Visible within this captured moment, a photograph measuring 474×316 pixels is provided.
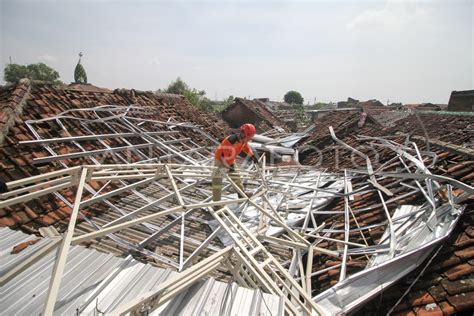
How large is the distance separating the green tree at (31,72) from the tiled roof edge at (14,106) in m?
46.6

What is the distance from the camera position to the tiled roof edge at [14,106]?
15.1 feet

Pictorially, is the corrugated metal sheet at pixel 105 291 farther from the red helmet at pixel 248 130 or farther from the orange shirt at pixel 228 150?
the red helmet at pixel 248 130

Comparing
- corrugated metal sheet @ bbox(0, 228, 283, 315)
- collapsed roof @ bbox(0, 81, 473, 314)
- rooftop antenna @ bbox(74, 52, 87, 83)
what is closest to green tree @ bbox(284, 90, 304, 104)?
rooftop antenna @ bbox(74, 52, 87, 83)

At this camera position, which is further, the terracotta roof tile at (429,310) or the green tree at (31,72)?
the green tree at (31,72)

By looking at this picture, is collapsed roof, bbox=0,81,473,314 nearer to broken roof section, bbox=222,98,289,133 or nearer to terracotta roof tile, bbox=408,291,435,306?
terracotta roof tile, bbox=408,291,435,306

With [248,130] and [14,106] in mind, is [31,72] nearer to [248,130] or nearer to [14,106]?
[14,106]

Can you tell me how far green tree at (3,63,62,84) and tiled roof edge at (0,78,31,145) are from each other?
46.6 m

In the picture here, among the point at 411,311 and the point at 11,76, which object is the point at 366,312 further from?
the point at 11,76

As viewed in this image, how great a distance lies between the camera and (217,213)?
3.39m

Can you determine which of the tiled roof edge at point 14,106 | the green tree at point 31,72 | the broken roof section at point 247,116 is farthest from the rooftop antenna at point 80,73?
the tiled roof edge at point 14,106

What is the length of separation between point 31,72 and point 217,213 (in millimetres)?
58972

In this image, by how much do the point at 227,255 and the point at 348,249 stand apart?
2282 mm

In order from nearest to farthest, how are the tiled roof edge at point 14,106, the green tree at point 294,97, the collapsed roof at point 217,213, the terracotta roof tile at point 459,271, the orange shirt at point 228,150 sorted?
the collapsed roof at point 217,213 < the terracotta roof tile at point 459,271 < the tiled roof edge at point 14,106 < the orange shirt at point 228,150 < the green tree at point 294,97

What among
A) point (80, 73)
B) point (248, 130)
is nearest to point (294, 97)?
point (80, 73)
